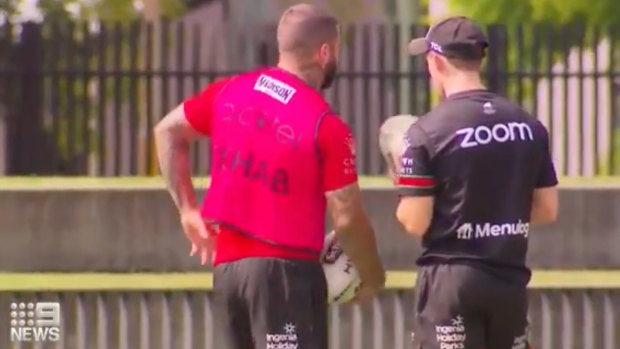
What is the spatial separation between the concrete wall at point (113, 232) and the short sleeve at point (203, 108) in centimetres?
441

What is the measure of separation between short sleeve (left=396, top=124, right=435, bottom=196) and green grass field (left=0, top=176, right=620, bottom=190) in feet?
15.7

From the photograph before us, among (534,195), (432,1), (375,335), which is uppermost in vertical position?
(432,1)

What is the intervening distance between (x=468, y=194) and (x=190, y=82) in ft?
22.0

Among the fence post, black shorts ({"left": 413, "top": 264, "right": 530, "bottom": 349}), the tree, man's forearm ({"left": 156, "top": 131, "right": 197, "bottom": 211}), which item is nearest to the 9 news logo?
man's forearm ({"left": 156, "top": 131, "right": 197, "bottom": 211})

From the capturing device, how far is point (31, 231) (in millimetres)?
9562

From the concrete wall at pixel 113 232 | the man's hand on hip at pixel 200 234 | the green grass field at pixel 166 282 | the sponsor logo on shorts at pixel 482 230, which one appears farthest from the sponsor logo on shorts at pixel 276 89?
the concrete wall at pixel 113 232

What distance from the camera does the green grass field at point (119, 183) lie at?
9664 mm

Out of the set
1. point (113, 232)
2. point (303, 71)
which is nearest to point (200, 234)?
point (303, 71)

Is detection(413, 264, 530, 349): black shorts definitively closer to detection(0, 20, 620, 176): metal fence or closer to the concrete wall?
the concrete wall

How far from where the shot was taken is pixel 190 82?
1127 cm

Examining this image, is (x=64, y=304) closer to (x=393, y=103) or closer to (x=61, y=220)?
(x=61, y=220)

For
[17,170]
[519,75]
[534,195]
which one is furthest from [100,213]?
[534,195]

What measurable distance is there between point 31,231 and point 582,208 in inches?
133

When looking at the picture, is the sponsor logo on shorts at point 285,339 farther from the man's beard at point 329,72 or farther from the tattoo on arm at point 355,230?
the man's beard at point 329,72
